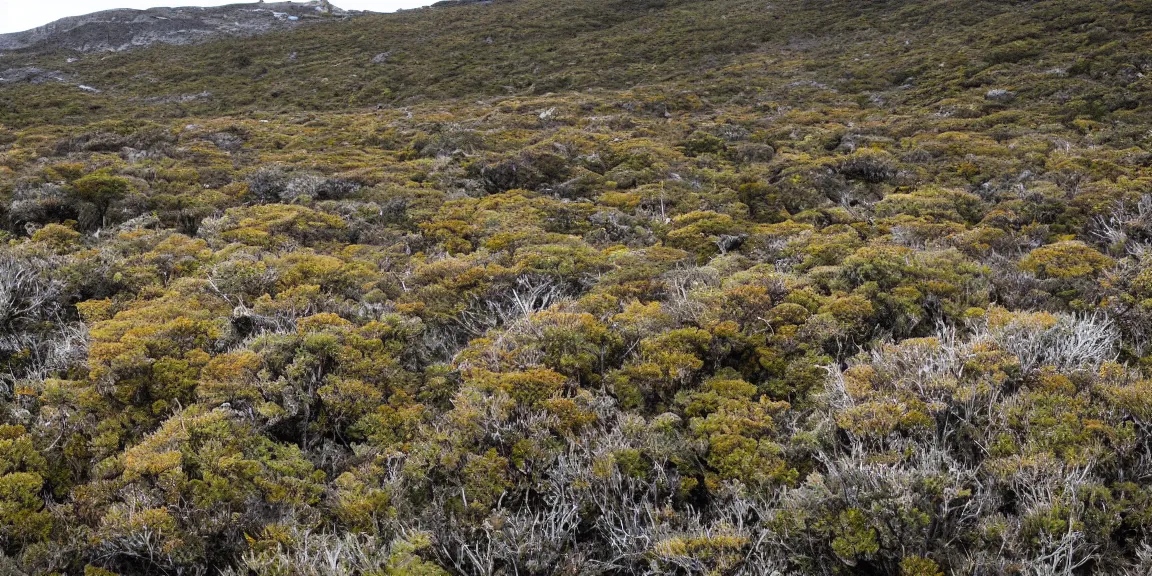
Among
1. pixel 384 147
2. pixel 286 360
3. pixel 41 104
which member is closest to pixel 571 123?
pixel 384 147

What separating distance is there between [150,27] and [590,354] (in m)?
49.8

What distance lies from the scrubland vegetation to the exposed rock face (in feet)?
97.0

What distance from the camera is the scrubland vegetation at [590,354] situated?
4238mm

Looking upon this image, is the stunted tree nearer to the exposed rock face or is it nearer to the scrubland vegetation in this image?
the scrubland vegetation

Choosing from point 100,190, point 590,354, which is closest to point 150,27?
point 100,190

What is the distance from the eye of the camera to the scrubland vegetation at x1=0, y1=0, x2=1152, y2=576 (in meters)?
4.24

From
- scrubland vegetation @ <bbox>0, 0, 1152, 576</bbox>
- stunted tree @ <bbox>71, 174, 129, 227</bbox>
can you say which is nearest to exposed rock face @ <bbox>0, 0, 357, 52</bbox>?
scrubland vegetation @ <bbox>0, 0, 1152, 576</bbox>

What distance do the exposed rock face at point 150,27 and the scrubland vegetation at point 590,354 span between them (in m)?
29.6

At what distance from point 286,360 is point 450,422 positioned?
7.23ft

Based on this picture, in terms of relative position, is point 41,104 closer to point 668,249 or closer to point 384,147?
point 384,147

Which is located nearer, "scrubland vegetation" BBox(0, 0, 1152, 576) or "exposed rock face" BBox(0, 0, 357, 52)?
"scrubland vegetation" BBox(0, 0, 1152, 576)

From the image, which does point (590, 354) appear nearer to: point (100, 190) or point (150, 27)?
point (100, 190)

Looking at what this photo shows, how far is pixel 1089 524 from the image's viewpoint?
3.74 meters

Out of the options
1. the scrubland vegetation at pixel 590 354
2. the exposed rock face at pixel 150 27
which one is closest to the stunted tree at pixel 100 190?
the scrubland vegetation at pixel 590 354
